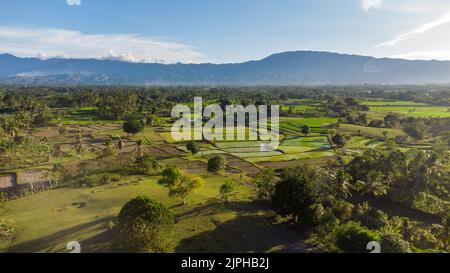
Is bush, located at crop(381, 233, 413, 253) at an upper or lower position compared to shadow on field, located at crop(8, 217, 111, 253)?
upper

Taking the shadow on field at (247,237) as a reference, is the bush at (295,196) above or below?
above

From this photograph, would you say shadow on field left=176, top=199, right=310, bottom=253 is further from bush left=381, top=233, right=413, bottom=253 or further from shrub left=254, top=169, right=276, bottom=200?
bush left=381, top=233, right=413, bottom=253

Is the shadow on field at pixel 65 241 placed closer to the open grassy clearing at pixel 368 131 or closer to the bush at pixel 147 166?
the bush at pixel 147 166

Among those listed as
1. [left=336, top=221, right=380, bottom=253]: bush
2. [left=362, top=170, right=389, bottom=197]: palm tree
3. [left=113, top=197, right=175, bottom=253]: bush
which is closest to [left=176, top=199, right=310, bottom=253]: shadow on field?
[left=113, top=197, right=175, bottom=253]: bush

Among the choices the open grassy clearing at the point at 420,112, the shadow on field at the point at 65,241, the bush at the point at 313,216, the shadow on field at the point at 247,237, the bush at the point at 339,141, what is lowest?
the shadow on field at the point at 247,237

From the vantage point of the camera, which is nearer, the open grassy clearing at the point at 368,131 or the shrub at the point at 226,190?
the shrub at the point at 226,190

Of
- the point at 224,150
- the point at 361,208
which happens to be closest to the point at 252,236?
the point at 361,208

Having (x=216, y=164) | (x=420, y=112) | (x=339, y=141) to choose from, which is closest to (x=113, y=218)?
(x=216, y=164)

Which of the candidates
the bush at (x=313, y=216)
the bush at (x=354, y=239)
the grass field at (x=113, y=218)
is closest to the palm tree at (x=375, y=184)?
the bush at (x=313, y=216)
